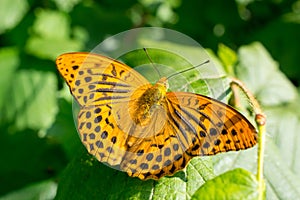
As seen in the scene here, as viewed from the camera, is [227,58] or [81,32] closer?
[227,58]

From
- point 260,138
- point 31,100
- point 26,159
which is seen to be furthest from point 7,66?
point 260,138

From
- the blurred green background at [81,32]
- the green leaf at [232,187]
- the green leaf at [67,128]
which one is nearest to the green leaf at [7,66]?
the blurred green background at [81,32]

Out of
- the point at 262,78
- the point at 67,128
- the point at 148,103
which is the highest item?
the point at 148,103

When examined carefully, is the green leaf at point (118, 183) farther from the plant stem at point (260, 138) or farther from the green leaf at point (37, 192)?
the green leaf at point (37, 192)

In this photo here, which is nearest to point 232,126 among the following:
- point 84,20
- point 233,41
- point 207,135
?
point 207,135

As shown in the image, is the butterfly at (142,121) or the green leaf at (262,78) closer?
the butterfly at (142,121)

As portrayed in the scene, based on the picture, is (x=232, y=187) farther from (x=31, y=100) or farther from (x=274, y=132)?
(x=31, y=100)

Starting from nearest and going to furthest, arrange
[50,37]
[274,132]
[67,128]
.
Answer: [274,132] < [67,128] < [50,37]
